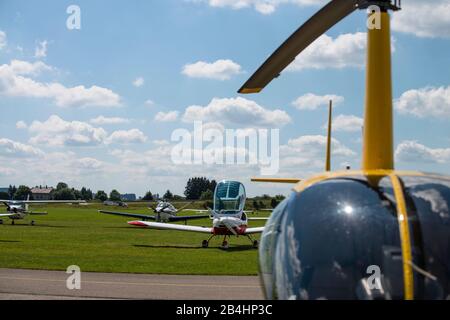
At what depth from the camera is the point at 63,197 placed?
618 ft

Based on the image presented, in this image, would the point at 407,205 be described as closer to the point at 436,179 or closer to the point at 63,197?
the point at 436,179

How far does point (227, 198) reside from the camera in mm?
28359

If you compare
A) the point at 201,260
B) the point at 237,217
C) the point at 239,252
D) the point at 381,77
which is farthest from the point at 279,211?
the point at 237,217

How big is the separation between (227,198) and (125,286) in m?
14.2

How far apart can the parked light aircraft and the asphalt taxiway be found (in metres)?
8.35

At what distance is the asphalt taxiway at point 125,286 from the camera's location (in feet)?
42.8

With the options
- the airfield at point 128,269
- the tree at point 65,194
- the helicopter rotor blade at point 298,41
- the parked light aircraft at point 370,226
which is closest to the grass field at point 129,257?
the airfield at point 128,269

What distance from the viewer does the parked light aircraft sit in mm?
4250

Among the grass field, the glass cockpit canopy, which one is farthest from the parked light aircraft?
the glass cockpit canopy

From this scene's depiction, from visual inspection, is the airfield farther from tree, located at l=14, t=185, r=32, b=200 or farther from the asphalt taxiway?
tree, located at l=14, t=185, r=32, b=200

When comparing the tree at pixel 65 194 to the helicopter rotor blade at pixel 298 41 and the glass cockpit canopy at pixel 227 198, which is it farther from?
the helicopter rotor blade at pixel 298 41

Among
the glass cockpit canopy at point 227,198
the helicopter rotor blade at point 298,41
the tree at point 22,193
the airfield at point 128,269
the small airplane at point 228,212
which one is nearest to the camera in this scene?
the helicopter rotor blade at point 298,41

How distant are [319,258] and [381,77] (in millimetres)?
1925

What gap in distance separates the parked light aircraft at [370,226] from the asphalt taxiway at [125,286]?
8352mm
